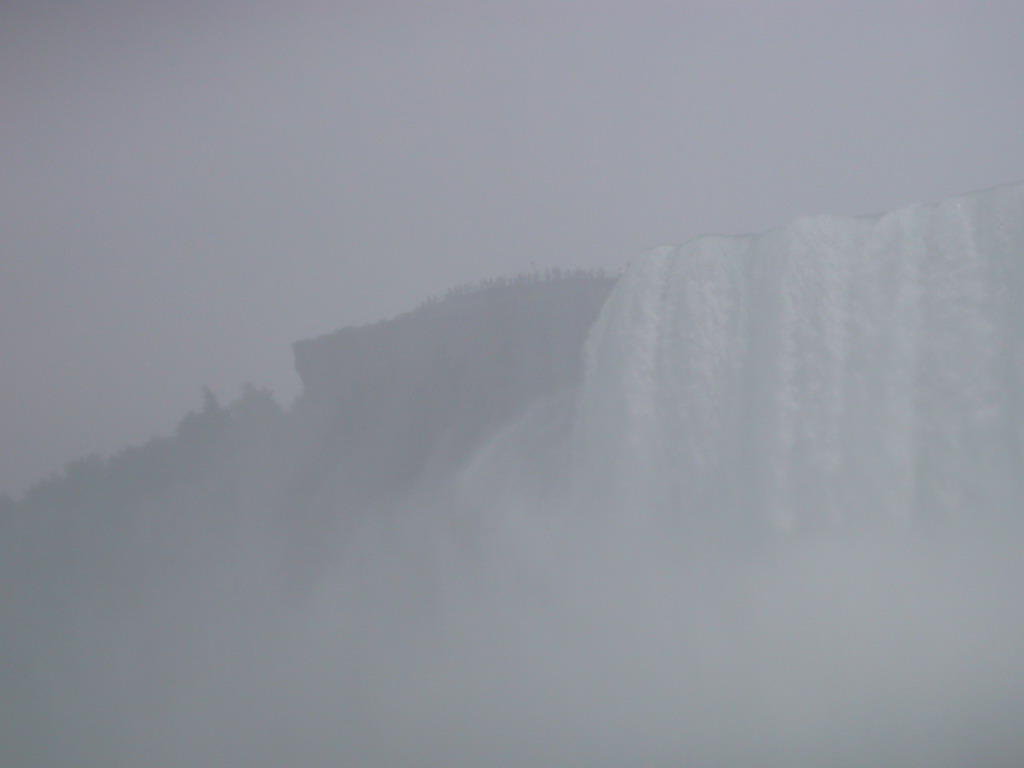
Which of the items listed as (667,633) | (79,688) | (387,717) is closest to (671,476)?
(667,633)

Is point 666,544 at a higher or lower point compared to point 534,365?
lower

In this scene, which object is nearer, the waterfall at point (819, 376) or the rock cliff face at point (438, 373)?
the waterfall at point (819, 376)

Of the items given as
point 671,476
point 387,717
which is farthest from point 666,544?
point 387,717

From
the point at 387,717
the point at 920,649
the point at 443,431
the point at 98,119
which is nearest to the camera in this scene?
the point at 920,649

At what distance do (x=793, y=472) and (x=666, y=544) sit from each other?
269 mm

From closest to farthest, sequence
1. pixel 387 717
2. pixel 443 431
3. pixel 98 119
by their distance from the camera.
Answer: pixel 387 717
pixel 443 431
pixel 98 119

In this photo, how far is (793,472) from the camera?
6.29ft

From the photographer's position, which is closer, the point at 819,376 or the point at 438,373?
the point at 819,376

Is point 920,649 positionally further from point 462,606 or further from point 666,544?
point 462,606

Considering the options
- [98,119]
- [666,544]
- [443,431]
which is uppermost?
[98,119]

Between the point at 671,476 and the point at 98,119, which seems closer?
the point at 671,476

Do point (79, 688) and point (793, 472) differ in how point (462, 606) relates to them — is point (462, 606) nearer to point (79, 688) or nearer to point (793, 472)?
point (793, 472)

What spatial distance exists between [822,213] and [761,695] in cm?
88

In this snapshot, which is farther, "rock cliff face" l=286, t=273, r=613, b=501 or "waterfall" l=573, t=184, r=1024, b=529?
"rock cliff face" l=286, t=273, r=613, b=501
